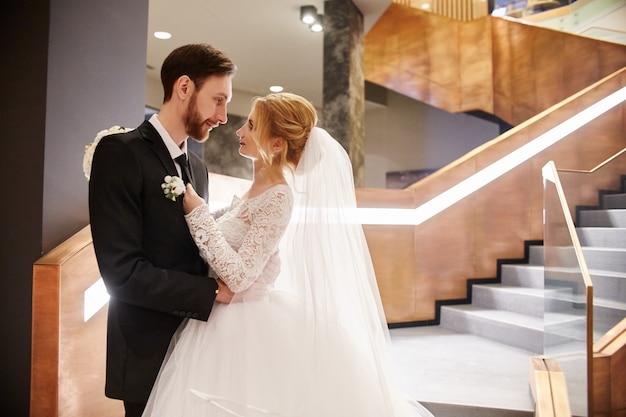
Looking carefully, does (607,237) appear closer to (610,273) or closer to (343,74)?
(610,273)

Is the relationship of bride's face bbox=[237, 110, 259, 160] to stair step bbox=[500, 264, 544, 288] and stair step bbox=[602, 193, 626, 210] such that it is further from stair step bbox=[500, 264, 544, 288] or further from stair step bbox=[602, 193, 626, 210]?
stair step bbox=[602, 193, 626, 210]

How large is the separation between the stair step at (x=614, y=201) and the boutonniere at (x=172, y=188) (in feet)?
16.2

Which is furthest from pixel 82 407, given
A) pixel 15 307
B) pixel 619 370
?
pixel 619 370

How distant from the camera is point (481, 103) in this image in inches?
342

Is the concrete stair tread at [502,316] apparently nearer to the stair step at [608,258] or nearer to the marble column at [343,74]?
the stair step at [608,258]

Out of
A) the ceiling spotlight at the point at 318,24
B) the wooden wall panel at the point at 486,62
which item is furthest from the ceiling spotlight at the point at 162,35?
the wooden wall panel at the point at 486,62

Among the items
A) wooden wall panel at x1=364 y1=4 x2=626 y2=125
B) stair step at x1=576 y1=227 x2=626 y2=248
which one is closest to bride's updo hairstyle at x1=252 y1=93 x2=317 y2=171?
stair step at x1=576 y1=227 x2=626 y2=248

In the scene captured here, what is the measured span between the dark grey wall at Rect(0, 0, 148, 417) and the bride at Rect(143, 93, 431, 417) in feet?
4.10

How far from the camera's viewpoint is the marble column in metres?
6.28

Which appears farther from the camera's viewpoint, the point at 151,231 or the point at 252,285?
the point at 252,285

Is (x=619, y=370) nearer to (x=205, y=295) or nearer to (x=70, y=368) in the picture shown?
(x=205, y=295)

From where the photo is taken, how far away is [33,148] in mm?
2650

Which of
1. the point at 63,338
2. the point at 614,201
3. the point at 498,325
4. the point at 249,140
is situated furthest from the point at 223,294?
the point at 614,201

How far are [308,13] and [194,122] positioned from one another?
17.3ft
